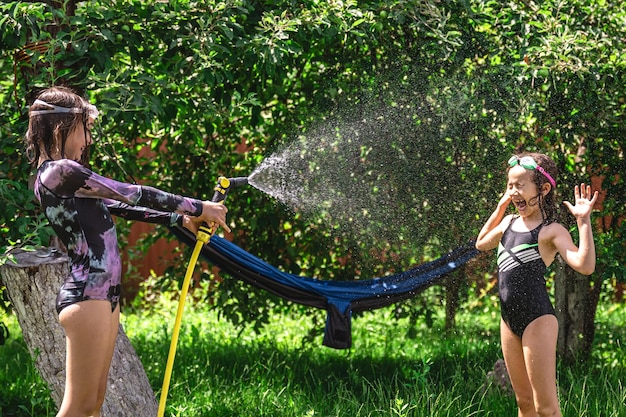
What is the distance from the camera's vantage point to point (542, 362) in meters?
2.50

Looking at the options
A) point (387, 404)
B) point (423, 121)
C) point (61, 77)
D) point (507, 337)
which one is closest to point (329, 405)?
point (387, 404)

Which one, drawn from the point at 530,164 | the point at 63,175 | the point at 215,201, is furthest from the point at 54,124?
the point at 530,164

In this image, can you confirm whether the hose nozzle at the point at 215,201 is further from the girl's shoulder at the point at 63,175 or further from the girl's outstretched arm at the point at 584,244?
the girl's outstretched arm at the point at 584,244

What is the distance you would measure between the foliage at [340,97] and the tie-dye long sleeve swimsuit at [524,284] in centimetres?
97

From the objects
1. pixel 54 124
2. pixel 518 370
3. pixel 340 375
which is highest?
pixel 54 124

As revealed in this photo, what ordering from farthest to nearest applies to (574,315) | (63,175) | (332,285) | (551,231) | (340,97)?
(574,315), (340,97), (332,285), (551,231), (63,175)

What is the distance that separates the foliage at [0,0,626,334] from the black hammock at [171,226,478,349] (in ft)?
1.68

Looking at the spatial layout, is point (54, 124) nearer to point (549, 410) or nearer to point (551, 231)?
point (551, 231)

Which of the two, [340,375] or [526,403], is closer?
[526,403]

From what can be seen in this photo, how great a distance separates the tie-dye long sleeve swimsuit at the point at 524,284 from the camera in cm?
256

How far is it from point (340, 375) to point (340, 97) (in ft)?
4.62

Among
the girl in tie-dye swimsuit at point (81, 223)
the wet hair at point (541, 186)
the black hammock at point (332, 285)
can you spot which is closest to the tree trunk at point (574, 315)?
the black hammock at point (332, 285)

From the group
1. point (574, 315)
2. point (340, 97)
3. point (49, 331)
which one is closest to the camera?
point (49, 331)

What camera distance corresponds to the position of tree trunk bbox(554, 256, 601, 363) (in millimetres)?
4078
